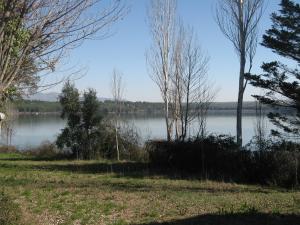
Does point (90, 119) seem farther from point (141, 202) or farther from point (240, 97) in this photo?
point (141, 202)

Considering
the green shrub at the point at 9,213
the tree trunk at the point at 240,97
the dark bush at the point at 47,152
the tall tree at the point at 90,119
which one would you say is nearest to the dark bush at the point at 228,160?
the tree trunk at the point at 240,97

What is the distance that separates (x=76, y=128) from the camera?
2770 cm

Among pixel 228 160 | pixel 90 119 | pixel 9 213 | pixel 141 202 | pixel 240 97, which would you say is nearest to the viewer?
pixel 9 213

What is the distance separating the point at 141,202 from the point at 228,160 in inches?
298

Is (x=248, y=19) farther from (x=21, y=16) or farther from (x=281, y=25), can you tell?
(x=21, y=16)

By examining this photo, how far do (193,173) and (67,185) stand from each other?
6.06 m

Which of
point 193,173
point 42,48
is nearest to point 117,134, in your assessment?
point 193,173

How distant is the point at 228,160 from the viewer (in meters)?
17.2

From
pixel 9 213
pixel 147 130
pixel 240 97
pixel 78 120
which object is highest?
pixel 240 97

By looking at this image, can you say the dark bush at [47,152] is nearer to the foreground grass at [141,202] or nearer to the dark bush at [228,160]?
the dark bush at [228,160]

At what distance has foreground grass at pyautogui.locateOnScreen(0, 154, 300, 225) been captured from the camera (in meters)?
8.45

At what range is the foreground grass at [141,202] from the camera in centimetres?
845

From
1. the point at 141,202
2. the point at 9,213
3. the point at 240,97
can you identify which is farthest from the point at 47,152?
the point at 9,213

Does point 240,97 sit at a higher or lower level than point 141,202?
higher
